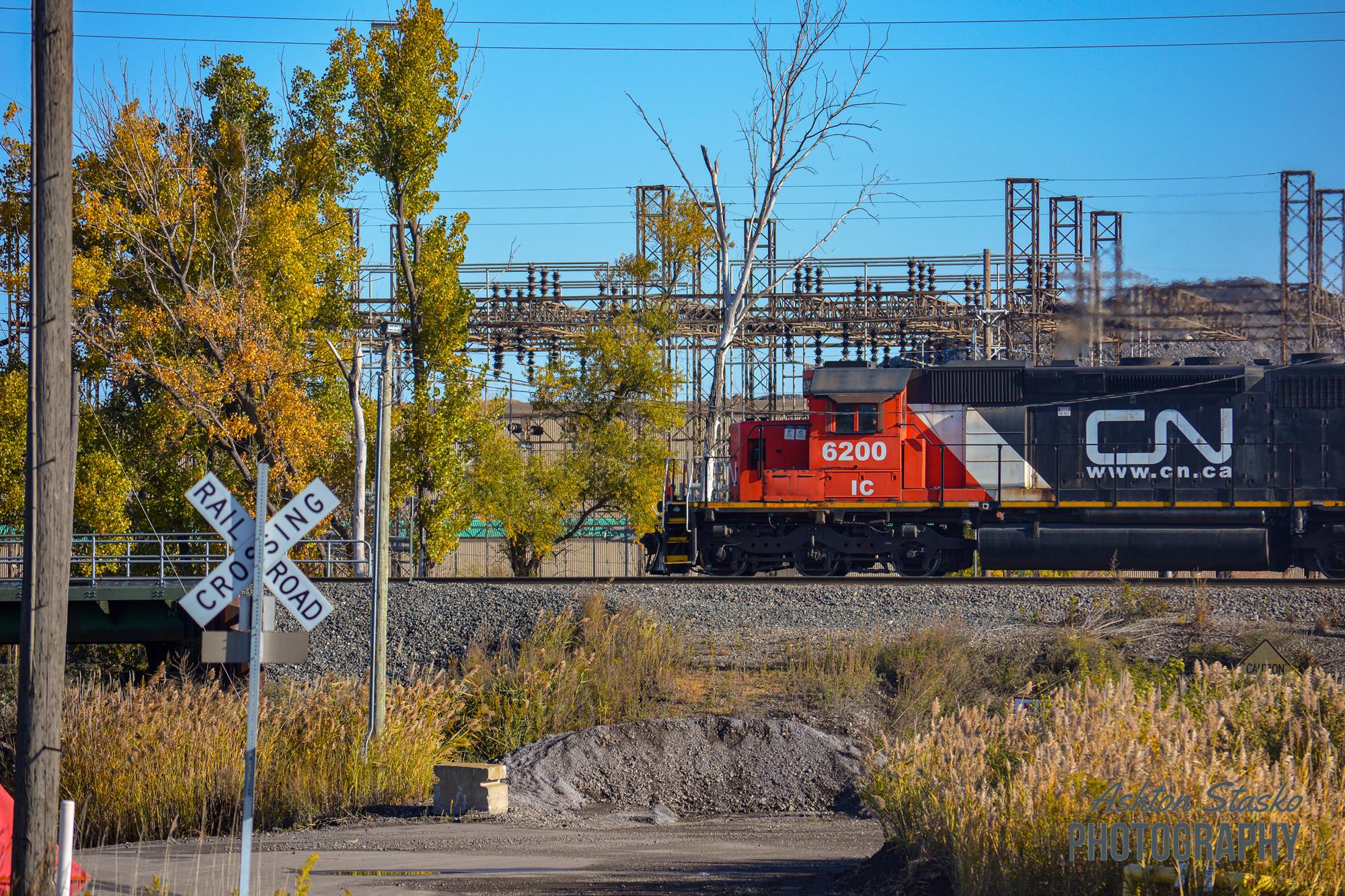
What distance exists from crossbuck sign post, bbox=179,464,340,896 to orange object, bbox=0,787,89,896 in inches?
54.6

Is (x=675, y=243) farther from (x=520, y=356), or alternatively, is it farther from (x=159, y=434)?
(x=159, y=434)

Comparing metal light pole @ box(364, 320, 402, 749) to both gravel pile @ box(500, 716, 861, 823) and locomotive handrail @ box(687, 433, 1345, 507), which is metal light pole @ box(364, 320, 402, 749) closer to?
gravel pile @ box(500, 716, 861, 823)

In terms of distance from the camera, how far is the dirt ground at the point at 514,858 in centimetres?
759

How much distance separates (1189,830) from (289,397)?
2011 centimetres

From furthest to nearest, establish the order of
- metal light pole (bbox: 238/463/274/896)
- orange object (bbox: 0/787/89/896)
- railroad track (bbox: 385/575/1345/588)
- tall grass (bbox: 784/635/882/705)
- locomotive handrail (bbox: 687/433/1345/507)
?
locomotive handrail (bbox: 687/433/1345/507)
railroad track (bbox: 385/575/1345/588)
tall grass (bbox: 784/635/882/705)
orange object (bbox: 0/787/89/896)
metal light pole (bbox: 238/463/274/896)

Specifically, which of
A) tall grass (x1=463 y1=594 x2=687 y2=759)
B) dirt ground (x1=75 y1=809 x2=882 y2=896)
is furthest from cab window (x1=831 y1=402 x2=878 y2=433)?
dirt ground (x1=75 y1=809 x2=882 y2=896)

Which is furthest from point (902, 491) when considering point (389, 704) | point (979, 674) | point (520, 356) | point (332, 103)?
point (520, 356)

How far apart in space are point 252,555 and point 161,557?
36.0 ft

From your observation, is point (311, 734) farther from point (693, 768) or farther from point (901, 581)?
point (901, 581)

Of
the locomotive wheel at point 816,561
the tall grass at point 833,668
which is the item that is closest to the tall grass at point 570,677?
the tall grass at point 833,668

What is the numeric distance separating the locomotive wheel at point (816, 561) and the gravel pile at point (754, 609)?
210 centimetres

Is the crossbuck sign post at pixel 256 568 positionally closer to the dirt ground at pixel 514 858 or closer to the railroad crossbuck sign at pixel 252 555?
the railroad crossbuck sign at pixel 252 555

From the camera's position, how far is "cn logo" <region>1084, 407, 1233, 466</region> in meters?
19.7

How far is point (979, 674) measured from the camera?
14258 millimetres
